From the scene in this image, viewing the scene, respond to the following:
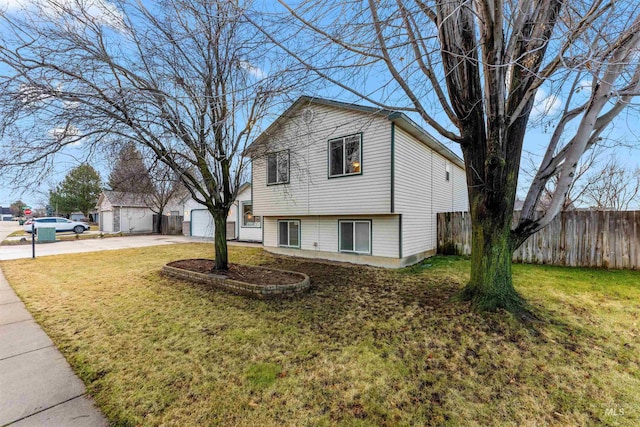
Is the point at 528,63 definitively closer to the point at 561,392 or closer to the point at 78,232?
the point at 561,392

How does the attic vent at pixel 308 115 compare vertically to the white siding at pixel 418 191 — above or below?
above

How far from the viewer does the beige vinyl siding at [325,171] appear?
812cm

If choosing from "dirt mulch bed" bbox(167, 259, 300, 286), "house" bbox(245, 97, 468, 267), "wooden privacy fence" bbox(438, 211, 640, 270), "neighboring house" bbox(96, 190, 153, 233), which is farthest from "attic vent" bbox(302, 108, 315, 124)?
"neighboring house" bbox(96, 190, 153, 233)

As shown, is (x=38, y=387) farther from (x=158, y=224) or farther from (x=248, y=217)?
(x=158, y=224)

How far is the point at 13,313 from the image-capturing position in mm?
4695

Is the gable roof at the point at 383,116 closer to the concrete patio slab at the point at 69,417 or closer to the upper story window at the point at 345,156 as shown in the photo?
the upper story window at the point at 345,156

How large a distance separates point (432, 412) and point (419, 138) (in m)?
8.67

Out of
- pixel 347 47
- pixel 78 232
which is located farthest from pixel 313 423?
pixel 78 232

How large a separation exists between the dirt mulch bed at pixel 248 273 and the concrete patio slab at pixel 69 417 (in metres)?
3.49

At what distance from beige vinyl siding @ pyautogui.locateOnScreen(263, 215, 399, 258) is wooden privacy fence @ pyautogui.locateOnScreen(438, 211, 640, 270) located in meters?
4.37

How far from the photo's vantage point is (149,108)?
18.1ft

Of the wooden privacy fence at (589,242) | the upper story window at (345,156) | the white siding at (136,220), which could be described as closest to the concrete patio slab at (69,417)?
the upper story window at (345,156)

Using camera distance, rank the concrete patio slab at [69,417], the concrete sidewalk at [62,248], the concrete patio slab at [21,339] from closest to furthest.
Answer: the concrete patio slab at [69,417] < the concrete patio slab at [21,339] < the concrete sidewalk at [62,248]

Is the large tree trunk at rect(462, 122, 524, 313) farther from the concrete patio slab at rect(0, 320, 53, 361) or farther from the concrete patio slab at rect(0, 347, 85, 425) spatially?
the concrete patio slab at rect(0, 320, 53, 361)
